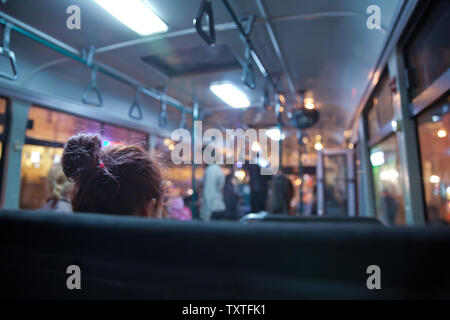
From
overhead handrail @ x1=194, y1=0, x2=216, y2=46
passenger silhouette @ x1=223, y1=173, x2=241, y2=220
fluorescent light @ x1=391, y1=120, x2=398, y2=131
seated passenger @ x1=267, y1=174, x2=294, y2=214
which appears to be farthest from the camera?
passenger silhouette @ x1=223, y1=173, x2=241, y2=220

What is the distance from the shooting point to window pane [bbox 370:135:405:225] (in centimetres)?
273

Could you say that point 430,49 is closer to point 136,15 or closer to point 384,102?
point 384,102

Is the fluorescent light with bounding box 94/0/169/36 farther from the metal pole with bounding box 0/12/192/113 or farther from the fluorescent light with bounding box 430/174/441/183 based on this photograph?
the fluorescent light with bounding box 430/174/441/183

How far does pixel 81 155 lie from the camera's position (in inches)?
31.3

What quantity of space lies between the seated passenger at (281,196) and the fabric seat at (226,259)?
110 inches

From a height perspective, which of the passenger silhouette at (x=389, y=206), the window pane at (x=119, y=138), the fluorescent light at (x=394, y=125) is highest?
the fluorescent light at (x=394, y=125)

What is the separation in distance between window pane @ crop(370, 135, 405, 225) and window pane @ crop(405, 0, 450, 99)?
2.44ft

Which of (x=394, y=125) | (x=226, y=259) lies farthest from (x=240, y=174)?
(x=226, y=259)

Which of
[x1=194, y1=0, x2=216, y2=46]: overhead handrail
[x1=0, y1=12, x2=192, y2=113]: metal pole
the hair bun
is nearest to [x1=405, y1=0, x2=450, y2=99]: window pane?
Answer: [x1=194, y1=0, x2=216, y2=46]: overhead handrail

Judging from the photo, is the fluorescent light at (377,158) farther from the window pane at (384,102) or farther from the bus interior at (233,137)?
the window pane at (384,102)

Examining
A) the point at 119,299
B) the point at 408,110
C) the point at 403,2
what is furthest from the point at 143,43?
the point at 119,299

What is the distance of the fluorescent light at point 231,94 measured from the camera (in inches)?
150

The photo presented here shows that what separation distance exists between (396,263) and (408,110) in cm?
218

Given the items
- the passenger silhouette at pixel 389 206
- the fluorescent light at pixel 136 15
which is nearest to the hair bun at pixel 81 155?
the fluorescent light at pixel 136 15
